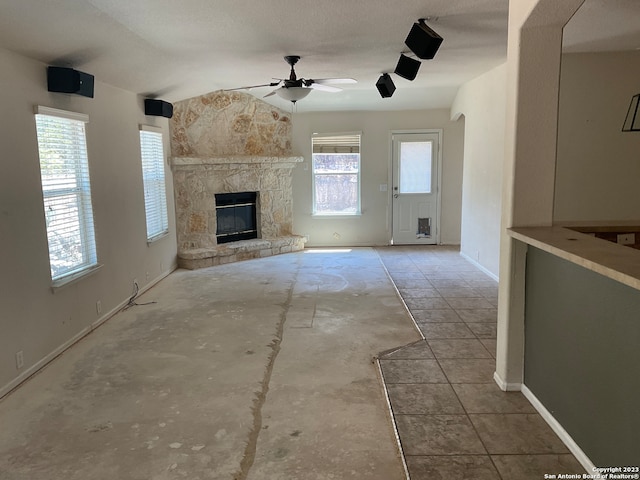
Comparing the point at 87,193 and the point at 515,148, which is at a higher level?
the point at 515,148

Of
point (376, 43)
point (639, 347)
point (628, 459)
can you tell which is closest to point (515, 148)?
point (639, 347)

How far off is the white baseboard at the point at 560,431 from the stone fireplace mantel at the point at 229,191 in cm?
511

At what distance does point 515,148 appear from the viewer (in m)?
2.77

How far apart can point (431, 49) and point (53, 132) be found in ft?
10.0

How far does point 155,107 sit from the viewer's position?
5.79m

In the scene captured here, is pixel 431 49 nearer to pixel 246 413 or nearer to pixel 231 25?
pixel 231 25

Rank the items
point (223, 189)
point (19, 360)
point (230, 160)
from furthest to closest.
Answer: point (223, 189)
point (230, 160)
point (19, 360)

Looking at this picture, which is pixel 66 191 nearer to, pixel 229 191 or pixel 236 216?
pixel 229 191

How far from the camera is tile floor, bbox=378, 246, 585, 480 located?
7.39 feet

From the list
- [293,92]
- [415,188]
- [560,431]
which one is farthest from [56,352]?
[415,188]

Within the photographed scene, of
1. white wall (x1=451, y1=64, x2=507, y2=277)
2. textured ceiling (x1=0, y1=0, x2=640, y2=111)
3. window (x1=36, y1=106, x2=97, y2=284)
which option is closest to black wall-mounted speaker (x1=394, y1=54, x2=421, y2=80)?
textured ceiling (x1=0, y1=0, x2=640, y2=111)

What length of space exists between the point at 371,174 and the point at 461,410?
19.5ft

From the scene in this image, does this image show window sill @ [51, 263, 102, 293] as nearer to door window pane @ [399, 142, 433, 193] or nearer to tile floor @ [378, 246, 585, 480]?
tile floor @ [378, 246, 585, 480]

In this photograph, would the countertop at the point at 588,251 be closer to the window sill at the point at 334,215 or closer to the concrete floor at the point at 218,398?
the concrete floor at the point at 218,398
